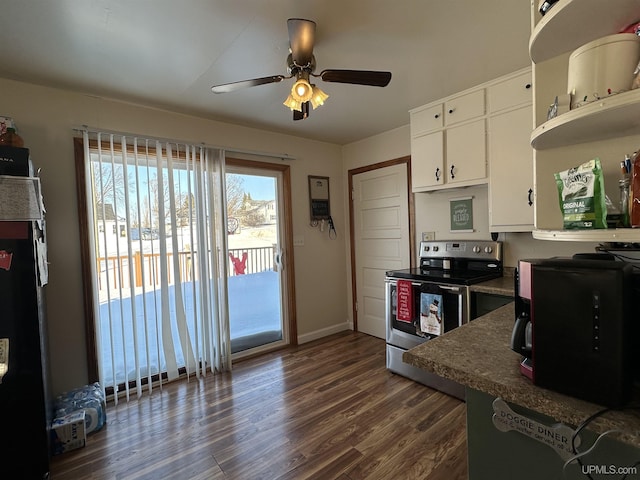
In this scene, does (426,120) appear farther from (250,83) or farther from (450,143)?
(250,83)

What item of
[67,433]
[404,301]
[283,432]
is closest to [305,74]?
[404,301]

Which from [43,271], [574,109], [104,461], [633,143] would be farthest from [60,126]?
[633,143]

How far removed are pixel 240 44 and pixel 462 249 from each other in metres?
2.43

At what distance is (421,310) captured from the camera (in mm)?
2609

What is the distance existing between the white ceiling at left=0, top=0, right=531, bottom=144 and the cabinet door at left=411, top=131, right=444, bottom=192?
0.37 meters

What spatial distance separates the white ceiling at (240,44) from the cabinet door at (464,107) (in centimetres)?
9

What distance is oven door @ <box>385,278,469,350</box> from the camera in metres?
2.39

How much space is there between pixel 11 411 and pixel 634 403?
8.17 feet

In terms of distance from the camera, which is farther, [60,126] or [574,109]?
[60,126]

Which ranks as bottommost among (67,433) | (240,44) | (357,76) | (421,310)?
(67,433)

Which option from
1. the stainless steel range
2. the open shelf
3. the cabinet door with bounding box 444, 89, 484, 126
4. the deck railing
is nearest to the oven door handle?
the stainless steel range

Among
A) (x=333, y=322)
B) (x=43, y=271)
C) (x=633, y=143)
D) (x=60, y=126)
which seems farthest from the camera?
(x=333, y=322)

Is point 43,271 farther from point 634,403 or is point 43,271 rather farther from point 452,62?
point 452,62

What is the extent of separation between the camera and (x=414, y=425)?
2.08m
